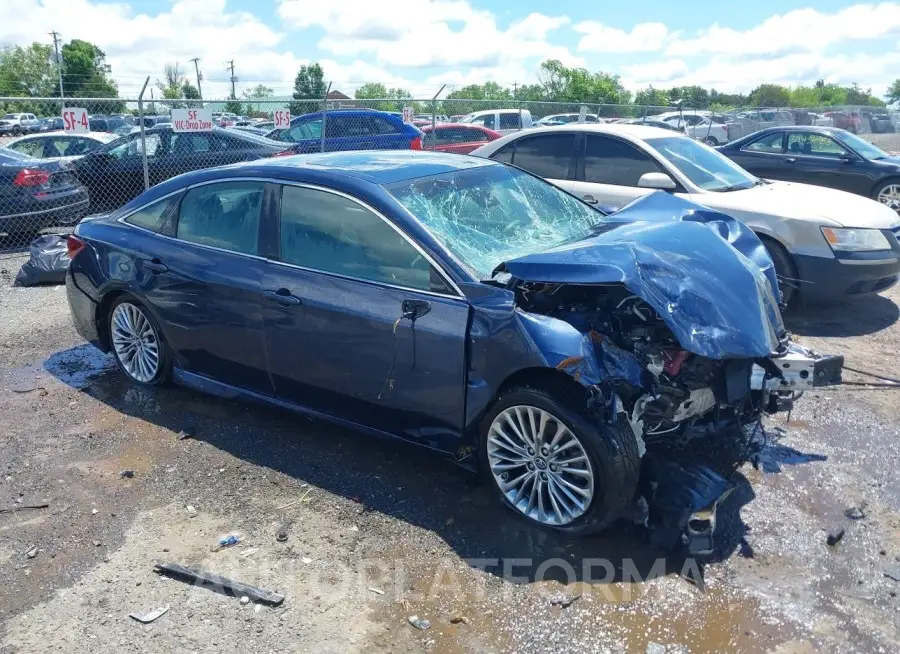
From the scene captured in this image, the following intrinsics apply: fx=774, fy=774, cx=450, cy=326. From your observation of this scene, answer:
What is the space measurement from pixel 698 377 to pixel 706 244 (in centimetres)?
77

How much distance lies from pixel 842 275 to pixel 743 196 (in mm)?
1152

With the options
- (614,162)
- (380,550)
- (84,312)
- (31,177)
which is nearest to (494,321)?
(380,550)

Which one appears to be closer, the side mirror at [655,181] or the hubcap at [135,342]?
the hubcap at [135,342]

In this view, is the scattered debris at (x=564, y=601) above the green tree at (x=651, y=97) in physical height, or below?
below

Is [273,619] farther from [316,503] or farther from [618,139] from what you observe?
[618,139]

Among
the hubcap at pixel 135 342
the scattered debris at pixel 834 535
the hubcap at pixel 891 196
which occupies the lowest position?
the scattered debris at pixel 834 535

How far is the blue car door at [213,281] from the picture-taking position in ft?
15.1

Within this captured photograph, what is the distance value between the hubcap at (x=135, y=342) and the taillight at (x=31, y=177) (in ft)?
20.4

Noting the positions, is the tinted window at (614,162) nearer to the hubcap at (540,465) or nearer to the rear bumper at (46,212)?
the hubcap at (540,465)

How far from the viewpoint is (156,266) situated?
198 inches

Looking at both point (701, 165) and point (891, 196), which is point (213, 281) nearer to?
point (701, 165)

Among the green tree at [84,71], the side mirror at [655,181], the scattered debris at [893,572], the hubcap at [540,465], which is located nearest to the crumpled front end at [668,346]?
the hubcap at [540,465]

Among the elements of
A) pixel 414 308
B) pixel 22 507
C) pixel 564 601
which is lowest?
pixel 22 507

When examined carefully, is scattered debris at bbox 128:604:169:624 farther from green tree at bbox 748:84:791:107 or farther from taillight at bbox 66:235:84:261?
green tree at bbox 748:84:791:107
